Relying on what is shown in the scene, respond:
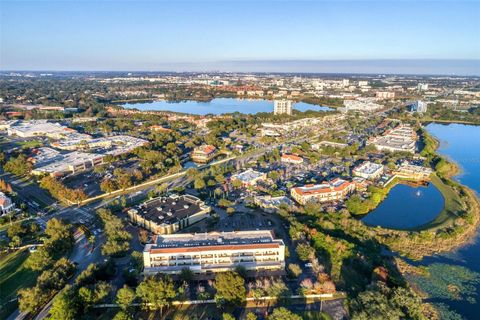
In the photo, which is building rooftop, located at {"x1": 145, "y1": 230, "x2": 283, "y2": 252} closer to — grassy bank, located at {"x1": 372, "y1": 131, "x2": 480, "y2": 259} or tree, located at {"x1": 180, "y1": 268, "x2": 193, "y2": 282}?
tree, located at {"x1": 180, "y1": 268, "x2": 193, "y2": 282}

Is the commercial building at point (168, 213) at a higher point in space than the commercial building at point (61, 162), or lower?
lower

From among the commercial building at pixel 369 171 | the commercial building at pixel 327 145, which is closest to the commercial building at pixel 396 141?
the commercial building at pixel 327 145

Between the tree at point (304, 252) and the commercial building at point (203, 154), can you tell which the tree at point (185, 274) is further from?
the commercial building at point (203, 154)

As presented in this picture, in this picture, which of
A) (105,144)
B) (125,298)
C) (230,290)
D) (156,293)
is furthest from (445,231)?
(105,144)

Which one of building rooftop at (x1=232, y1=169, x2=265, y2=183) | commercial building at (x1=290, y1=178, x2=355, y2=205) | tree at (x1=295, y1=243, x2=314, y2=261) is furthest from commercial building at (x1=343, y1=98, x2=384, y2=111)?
tree at (x1=295, y1=243, x2=314, y2=261)

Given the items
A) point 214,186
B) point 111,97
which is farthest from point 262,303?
point 111,97

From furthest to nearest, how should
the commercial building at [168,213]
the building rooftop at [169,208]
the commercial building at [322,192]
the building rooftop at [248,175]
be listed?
the building rooftop at [248,175]
the commercial building at [322,192]
the building rooftop at [169,208]
the commercial building at [168,213]
